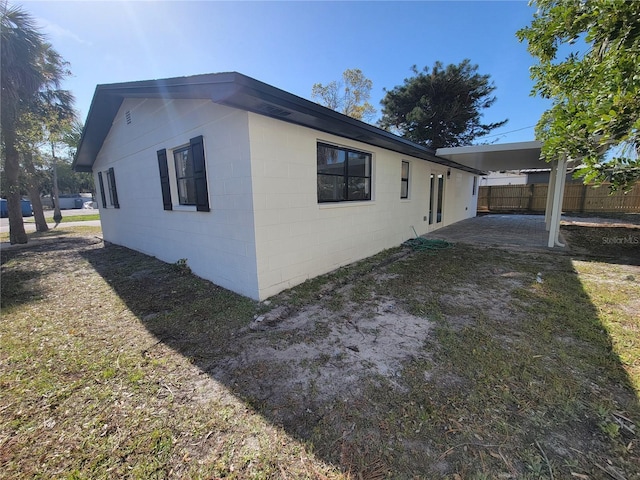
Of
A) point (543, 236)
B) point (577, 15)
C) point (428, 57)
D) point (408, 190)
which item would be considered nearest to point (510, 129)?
point (428, 57)

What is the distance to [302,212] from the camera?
183 inches

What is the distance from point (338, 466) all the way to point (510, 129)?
2266 cm

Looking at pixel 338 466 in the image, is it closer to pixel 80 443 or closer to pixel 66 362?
pixel 80 443

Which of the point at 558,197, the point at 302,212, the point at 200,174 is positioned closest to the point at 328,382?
the point at 302,212

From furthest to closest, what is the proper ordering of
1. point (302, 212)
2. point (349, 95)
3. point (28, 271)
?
point (349, 95), point (28, 271), point (302, 212)

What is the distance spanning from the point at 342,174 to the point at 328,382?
4179 millimetres

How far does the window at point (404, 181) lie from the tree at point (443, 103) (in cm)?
1087

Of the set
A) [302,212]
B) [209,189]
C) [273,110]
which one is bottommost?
[302,212]

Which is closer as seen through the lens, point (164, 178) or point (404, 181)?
point (164, 178)

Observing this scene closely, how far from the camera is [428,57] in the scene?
16.5 meters

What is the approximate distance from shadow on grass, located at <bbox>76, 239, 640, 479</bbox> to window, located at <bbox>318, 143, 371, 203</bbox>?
6.30 feet

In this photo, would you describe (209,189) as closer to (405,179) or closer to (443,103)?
(405,179)

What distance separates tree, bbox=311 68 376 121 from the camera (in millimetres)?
22328

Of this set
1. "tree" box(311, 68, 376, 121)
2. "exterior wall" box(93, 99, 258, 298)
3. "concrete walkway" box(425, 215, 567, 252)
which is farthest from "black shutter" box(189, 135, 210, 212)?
"tree" box(311, 68, 376, 121)
